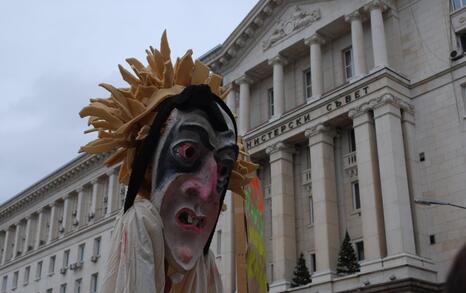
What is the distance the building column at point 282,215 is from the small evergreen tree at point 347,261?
326 cm

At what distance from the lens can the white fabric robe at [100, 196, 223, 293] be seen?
539cm

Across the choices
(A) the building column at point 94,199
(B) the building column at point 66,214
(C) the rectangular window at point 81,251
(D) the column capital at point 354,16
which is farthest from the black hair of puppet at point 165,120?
(B) the building column at point 66,214

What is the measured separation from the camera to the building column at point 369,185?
1001 inches

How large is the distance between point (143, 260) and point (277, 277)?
975 inches

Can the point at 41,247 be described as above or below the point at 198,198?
above

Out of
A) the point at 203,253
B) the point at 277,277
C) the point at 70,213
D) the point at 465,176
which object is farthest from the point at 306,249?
the point at 70,213

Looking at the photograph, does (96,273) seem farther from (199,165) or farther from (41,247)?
(199,165)

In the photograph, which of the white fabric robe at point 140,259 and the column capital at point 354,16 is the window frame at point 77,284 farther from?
the white fabric robe at point 140,259

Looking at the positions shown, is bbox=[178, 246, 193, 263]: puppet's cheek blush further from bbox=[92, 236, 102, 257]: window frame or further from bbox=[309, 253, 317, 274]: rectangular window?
bbox=[92, 236, 102, 257]: window frame

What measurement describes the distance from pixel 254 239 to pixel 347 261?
15139 mm

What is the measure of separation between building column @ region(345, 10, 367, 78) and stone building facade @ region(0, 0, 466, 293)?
0.18 feet

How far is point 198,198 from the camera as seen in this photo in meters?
5.86

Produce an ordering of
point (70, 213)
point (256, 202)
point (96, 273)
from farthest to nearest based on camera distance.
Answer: point (70, 213), point (96, 273), point (256, 202)

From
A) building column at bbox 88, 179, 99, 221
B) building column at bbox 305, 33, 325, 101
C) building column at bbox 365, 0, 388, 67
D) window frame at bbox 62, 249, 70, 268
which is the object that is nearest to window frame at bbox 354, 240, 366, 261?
building column at bbox 305, 33, 325, 101
